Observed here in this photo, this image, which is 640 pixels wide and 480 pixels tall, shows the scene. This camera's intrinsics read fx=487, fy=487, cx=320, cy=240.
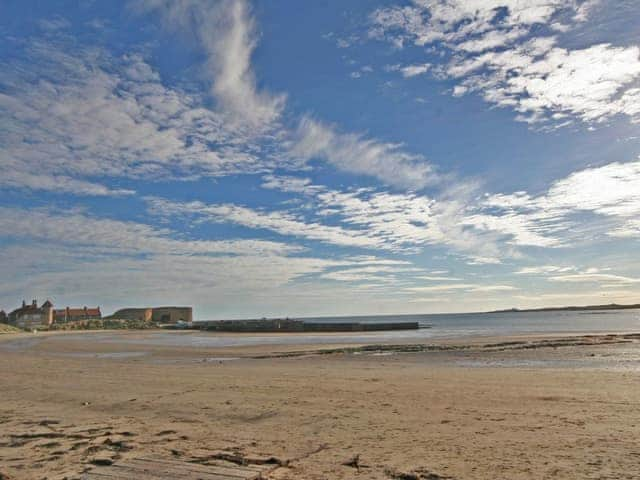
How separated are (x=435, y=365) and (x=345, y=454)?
574 inches

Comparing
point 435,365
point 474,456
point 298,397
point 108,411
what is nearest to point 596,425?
point 474,456

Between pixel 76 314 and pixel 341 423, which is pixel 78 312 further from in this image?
pixel 341 423

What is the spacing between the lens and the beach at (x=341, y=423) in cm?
639

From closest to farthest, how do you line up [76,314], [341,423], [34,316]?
[341,423] < [34,316] < [76,314]

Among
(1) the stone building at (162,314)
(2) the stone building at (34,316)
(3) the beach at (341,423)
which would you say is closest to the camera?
(3) the beach at (341,423)

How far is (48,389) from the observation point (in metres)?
14.1

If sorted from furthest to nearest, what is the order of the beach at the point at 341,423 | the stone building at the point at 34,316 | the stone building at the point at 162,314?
1. the stone building at the point at 162,314
2. the stone building at the point at 34,316
3. the beach at the point at 341,423

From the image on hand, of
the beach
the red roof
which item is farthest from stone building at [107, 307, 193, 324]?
the beach

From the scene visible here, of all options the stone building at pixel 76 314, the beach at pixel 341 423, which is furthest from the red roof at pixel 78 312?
the beach at pixel 341 423

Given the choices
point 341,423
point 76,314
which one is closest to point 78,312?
point 76,314

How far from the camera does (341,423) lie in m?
8.99

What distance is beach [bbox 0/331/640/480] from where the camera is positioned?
6.39 meters

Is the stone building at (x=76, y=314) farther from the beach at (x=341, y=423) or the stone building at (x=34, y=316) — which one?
the beach at (x=341, y=423)

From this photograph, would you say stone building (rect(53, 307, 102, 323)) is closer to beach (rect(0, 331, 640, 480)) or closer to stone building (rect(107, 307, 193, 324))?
stone building (rect(107, 307, 193, 324))
